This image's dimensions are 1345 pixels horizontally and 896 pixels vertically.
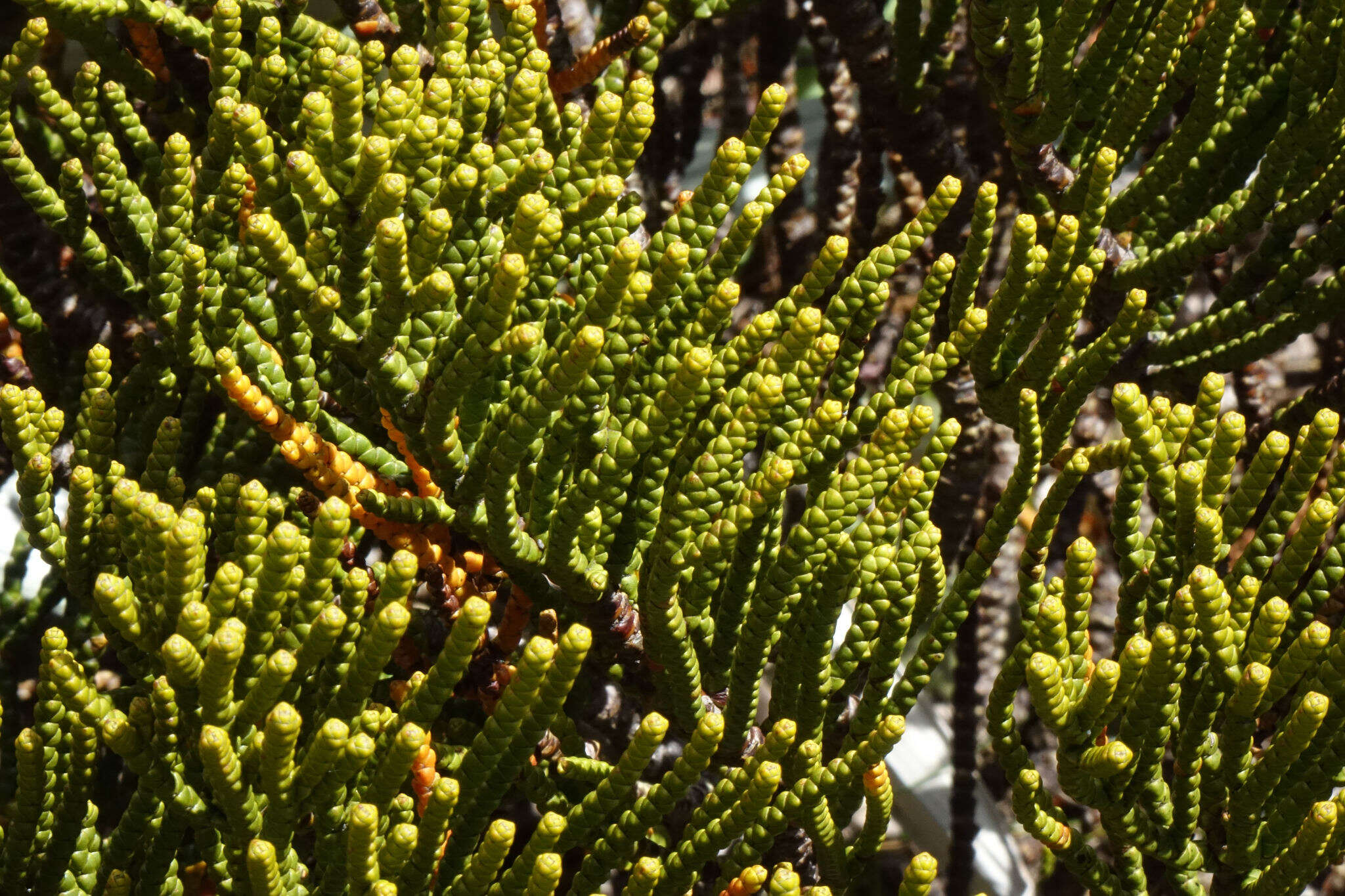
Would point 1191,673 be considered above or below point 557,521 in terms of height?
below

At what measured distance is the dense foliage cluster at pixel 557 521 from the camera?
67 centimetres

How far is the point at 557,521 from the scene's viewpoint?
2.40 feet

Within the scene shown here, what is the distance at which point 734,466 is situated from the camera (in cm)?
72

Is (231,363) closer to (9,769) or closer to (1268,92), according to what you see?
(9,769)

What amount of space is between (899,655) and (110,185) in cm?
63

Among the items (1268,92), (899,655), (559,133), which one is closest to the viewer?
(899,655)

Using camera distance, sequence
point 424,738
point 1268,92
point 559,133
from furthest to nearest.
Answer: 1. point 1268,92
2. point 559,133
3. point 424,738

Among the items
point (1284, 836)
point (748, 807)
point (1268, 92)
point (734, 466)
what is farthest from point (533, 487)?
point (1268, 92)

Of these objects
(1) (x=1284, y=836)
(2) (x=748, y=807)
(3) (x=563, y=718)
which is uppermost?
(3) (x=563, y=718)

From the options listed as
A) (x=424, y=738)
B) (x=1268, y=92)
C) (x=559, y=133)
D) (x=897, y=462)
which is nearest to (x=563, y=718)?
(x=424, y=738)

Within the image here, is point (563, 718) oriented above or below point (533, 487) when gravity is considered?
below

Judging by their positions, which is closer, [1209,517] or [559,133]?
[1209,517]

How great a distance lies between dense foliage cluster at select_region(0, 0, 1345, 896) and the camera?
0.67 metres

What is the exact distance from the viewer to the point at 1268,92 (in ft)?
3.36
